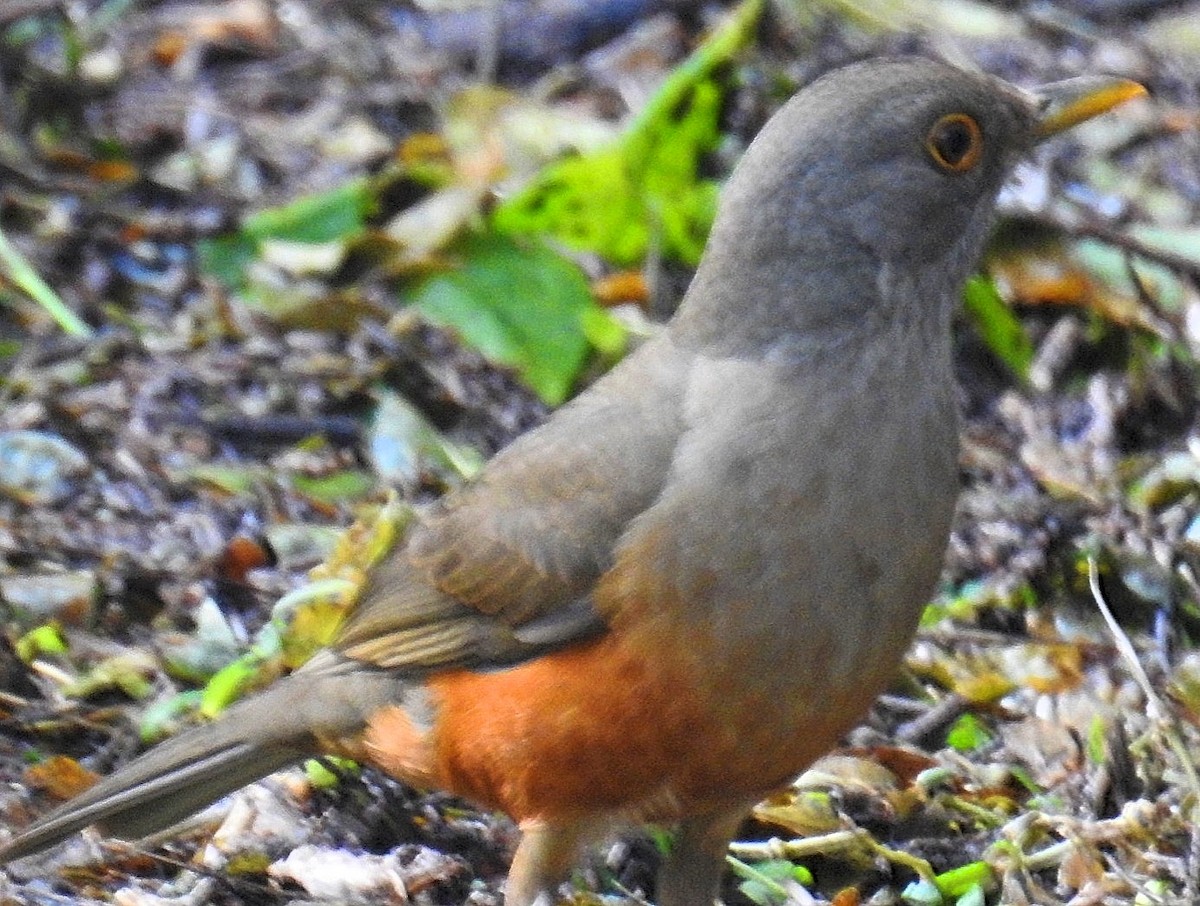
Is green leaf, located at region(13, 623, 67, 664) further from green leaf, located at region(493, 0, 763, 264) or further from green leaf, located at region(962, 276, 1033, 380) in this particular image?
green leaf, located at region(962, 276, 1033, 380)

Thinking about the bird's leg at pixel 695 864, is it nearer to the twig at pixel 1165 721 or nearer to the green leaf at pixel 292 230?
the twig at pixel 1165 721

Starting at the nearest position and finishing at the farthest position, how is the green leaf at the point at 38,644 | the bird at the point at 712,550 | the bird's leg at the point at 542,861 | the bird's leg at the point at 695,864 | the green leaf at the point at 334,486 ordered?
the bird at the point at 712,550 → the bird's leg at the point at 542,861 → the bird's leg at the point at 695,864 → the green leaf at the point at 38,644 → the green leaf at the point at 334,486

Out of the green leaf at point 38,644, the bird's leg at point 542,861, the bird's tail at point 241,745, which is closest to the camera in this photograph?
the bird's leg at point 542,861

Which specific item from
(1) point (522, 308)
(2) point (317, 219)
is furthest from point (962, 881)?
(2) point (317, 219)

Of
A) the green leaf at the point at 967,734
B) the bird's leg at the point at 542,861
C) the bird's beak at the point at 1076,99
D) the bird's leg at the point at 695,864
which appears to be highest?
the bird's beak at the point at 1076,99

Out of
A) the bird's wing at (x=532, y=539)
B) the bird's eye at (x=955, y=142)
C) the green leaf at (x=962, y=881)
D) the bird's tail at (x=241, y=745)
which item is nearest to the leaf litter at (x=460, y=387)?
the green leaf at (x=962, y=881)

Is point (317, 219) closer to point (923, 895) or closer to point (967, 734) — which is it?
point (967, 734)
